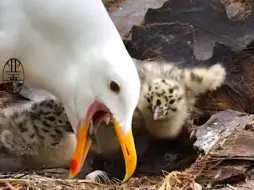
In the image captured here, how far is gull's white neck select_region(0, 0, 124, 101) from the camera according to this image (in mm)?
2650

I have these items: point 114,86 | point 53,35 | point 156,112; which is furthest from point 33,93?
point 114,86

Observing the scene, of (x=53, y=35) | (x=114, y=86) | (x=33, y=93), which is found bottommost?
(x=33, y=93)

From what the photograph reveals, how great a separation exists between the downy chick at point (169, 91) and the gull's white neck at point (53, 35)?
579 mm

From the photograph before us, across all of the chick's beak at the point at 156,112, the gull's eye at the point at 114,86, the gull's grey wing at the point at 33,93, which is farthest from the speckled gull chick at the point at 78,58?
the chick's beak at the point at 156,112

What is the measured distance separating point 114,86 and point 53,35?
257mm

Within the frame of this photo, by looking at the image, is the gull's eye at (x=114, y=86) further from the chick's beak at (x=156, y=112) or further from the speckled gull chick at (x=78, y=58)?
the chick's beak at (x=156, y=112)

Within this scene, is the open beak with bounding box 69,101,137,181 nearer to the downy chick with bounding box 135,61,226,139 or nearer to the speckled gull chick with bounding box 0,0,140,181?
the speckled gull chick with bounding box 0,0,140,181

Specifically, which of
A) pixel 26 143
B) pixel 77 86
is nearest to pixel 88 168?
pixel 26 143

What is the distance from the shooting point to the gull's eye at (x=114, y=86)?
261cm

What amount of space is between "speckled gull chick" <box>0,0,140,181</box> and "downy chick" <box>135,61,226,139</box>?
52 cm

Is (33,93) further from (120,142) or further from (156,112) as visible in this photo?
(120,142)

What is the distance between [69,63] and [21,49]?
17 centimetres

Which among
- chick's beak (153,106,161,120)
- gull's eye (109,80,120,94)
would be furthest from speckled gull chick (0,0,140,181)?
chick's beak (153,106,161,120)

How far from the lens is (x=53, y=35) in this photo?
8.85ft
